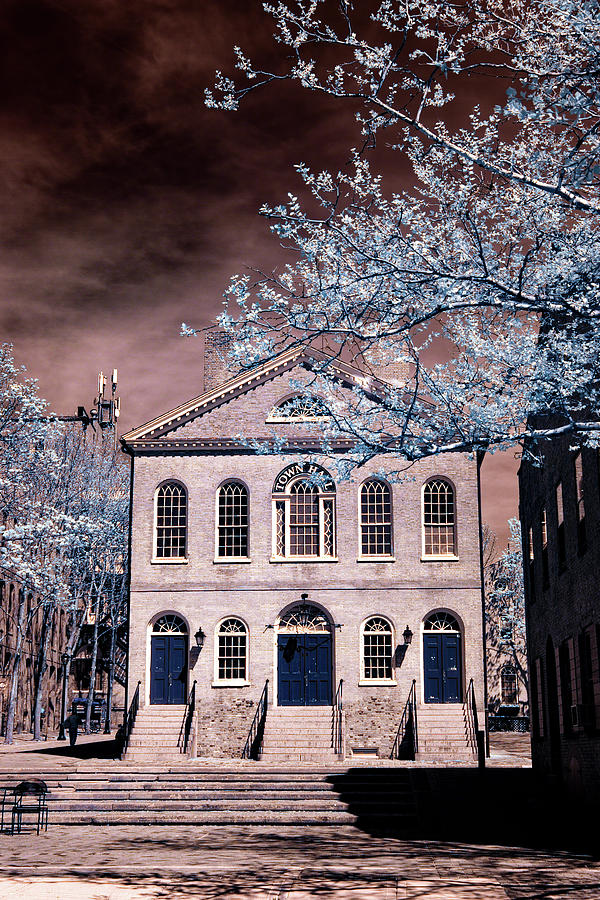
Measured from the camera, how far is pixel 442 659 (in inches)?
1186

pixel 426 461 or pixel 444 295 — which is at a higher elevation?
pixel 426 461

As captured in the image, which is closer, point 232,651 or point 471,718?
point 471,718

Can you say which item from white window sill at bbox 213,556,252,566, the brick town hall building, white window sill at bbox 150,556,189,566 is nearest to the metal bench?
the brick town hall building

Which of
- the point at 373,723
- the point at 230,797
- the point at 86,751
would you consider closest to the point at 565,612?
the point at 230,797

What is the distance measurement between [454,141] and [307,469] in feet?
68.0

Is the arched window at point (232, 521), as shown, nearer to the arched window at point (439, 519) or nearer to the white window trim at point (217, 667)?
the white window trim at point (217, 667)

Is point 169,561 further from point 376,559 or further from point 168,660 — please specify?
point 376,559

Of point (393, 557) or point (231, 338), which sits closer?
point (231, 338)

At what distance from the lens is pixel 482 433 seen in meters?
11.4

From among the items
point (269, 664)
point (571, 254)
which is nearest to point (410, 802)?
point (269, 664)

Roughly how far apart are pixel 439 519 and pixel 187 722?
31.3 feet

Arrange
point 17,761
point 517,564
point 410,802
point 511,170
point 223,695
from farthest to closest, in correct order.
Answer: point 517,564
point 223,695
point 17,761
point 410,802
point 511,170

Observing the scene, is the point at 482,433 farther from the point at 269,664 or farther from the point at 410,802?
the point at 269,664

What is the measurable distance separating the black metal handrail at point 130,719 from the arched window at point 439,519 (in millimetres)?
9522
